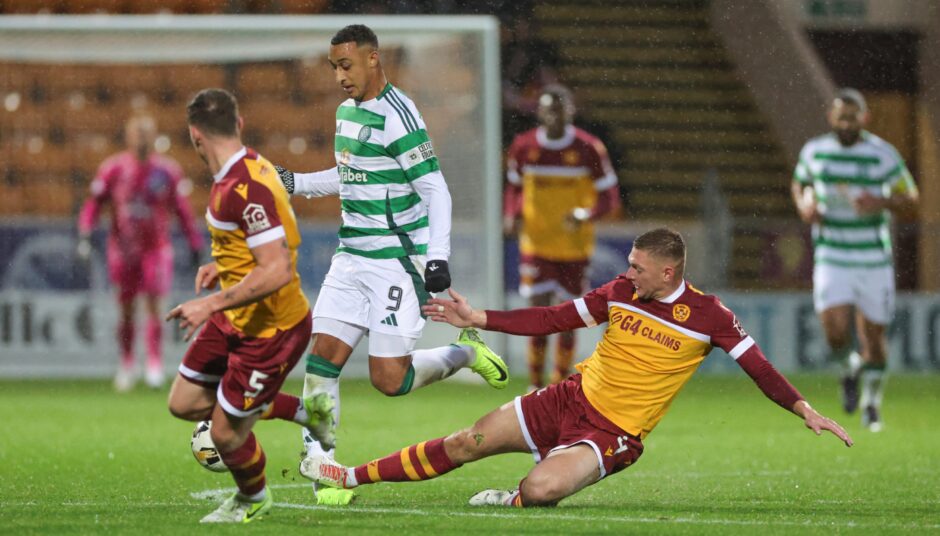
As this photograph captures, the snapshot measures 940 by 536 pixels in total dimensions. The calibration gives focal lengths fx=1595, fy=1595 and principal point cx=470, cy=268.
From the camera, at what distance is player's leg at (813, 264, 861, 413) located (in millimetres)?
11055

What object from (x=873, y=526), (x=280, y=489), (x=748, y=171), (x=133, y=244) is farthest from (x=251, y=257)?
(x=748, y=171)

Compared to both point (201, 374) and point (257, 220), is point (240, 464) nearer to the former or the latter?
point (201, 374)

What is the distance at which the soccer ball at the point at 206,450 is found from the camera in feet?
21.1

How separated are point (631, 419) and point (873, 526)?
1.03m

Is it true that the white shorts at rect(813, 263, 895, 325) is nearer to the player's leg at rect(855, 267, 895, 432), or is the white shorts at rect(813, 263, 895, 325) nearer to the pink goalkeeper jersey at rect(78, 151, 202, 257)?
the player's leg at rect(855, 267, 895, 432)

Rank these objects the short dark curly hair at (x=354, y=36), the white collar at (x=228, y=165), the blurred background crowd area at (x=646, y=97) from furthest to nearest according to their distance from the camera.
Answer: the blurred background crowd area at (x=646, y=97)
the short dark curly hair at (x=354, y=36)
the white collar at (x=228, y=165)

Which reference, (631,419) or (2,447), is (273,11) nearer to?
(2,447)

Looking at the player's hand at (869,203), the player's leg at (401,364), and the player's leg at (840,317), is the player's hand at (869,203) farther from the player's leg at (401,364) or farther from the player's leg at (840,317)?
the player's leg at (401,364)

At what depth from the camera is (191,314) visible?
5.43m

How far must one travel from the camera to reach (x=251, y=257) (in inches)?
235

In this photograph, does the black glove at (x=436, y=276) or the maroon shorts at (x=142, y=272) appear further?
the maroon shorts at (x=142, y=272)

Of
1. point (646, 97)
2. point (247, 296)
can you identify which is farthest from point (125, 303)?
point (646, 97)

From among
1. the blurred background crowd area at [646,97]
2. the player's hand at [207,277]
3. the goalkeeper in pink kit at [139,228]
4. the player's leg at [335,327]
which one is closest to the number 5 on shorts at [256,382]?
the player's hand at [207,277]

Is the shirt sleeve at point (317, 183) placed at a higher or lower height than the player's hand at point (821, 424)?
higher
